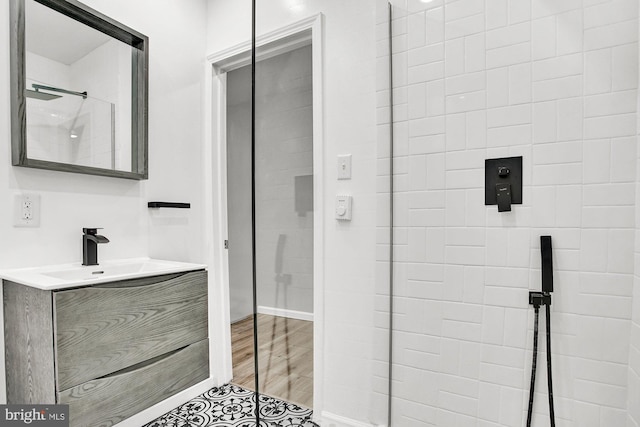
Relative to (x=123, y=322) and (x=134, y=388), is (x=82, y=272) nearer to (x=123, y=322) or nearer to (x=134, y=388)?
(x=123, y=322)

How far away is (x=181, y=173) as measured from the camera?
2.01 metres

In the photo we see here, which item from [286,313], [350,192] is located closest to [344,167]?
[350,192]

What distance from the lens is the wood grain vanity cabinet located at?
3.65 ft

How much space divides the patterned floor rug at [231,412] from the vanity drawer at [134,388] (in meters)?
0.15

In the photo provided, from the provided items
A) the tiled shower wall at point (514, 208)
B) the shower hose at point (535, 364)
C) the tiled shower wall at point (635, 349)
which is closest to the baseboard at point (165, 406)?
the tiled shower wall at point (514, 208)

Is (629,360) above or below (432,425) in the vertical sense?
above

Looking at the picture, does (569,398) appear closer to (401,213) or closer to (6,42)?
(401,213)

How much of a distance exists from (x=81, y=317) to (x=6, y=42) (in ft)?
3.71

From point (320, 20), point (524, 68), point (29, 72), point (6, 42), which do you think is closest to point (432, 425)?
point (524, 68)

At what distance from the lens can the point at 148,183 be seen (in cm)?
183

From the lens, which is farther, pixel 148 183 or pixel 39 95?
pixel 148 183

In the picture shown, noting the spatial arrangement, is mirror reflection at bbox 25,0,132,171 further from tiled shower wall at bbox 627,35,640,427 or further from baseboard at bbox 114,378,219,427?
tiled shower wall at bbox 627,35,640,427

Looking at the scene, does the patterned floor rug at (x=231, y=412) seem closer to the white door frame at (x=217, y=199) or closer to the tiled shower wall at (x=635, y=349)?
the white door frame at (x=217, y=199)

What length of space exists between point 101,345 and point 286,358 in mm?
703
